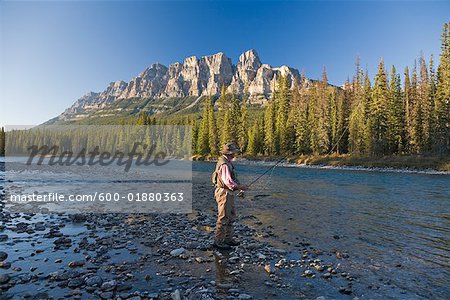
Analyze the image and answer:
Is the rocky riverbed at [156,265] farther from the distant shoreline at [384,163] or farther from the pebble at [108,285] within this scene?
the distant shoreline at [384,163]

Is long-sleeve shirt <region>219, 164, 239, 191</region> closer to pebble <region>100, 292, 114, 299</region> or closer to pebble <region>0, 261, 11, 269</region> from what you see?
pebble <region>100, 292, 114, 299</region>

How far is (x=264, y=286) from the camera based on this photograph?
6.41 metres

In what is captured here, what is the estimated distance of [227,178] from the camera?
8.99 meters

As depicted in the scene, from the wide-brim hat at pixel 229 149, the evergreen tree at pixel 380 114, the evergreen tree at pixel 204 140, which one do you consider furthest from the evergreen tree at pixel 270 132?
the wide-brim hat at pixel 229 149

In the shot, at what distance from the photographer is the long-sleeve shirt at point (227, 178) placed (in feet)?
29.1

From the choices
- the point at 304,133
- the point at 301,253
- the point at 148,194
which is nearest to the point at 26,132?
the point at 304,133

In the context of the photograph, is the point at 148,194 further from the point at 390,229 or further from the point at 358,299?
the point at 358,299

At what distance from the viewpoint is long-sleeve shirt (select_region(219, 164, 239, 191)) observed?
29.1 feet

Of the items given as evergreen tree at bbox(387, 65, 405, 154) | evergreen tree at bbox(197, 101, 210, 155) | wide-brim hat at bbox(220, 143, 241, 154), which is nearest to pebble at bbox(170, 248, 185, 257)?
wide-brim hat at bbox(220, 143, 241, 154)

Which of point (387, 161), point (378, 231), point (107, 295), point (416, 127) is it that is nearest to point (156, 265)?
point (107, 295)

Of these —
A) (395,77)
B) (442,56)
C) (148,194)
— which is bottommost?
(148,194)

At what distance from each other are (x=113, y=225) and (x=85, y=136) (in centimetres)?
15858

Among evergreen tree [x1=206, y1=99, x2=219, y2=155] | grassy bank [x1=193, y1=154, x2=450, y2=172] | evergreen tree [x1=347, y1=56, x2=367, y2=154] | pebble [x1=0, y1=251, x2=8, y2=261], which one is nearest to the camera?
pebble [x1=0, y1=251, x2=8, y2=261]

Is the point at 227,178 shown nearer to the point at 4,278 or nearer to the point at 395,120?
the point at 4,278
